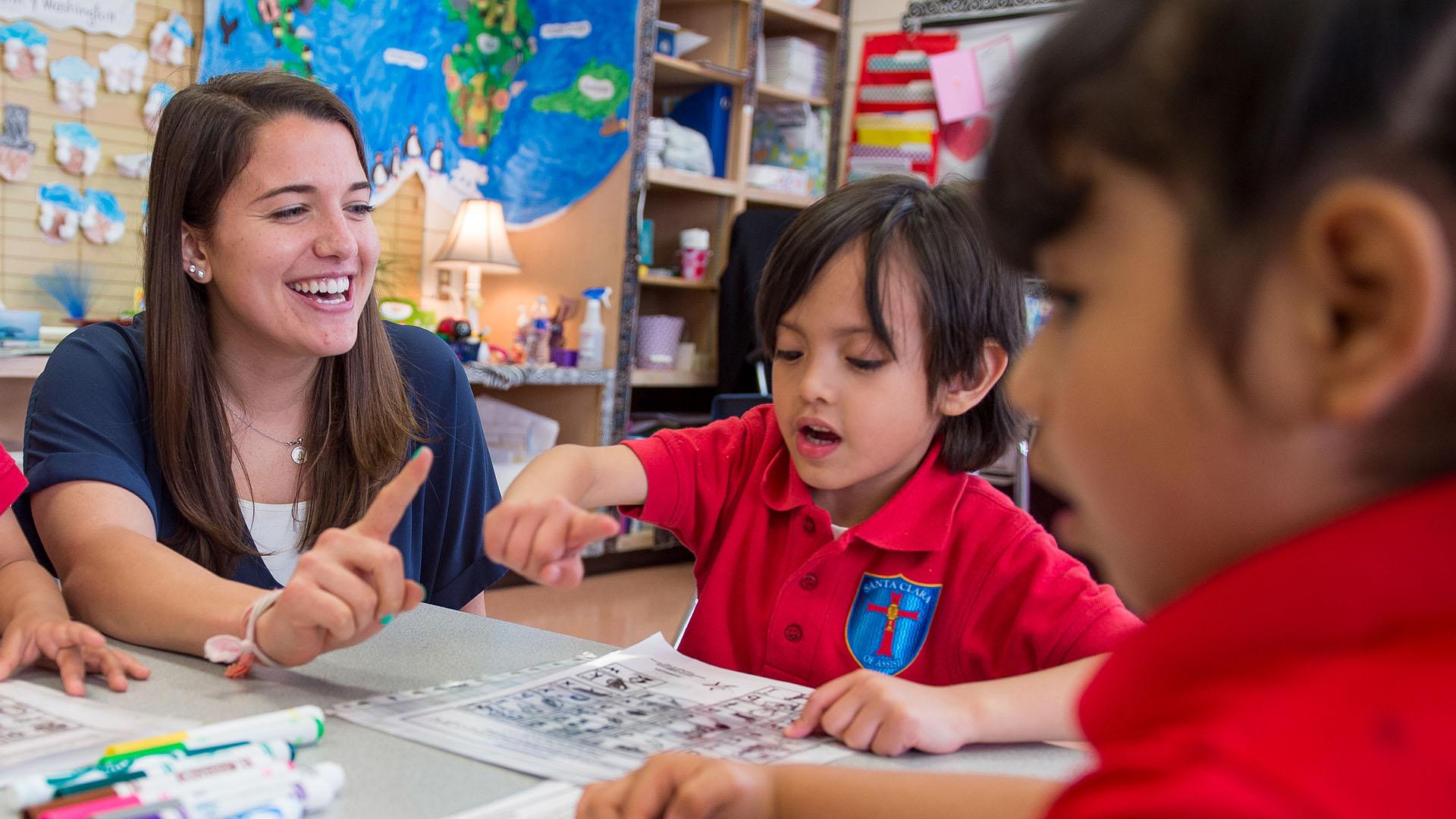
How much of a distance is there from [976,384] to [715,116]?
3.32m

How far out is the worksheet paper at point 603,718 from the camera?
2.53 feet

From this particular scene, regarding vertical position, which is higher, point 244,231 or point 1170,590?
point 244,231

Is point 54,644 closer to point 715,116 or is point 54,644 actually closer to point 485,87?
point 485,87

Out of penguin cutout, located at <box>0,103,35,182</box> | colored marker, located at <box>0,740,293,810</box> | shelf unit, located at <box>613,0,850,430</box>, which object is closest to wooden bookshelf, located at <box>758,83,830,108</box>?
shelf unit, located at <box>613,0,850,430</box>

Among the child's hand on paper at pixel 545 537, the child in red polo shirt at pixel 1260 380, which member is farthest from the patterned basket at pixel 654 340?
the child in red polo shirt at pixel 1260 380

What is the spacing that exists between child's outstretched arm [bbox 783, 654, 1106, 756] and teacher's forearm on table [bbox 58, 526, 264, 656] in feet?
1.63

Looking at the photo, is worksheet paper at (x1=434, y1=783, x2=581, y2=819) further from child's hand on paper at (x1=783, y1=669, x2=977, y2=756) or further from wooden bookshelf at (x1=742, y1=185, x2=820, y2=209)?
wooden bookshelf at (x1=742, y1=185, x2=820, y2=209)

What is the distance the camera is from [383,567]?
34.1 inches

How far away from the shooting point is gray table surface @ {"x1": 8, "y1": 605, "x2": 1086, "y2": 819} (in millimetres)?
702

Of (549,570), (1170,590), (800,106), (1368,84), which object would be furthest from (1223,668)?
(800,106)

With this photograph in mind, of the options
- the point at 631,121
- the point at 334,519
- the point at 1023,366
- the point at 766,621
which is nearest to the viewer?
the point at 1023,366

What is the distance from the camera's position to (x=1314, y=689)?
0.31 metres

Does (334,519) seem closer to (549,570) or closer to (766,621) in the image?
(766,621)

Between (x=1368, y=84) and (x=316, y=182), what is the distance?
1.37 metres
